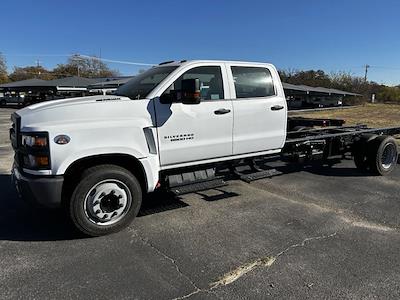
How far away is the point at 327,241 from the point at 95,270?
2.71 meters

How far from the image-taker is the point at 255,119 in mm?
5992

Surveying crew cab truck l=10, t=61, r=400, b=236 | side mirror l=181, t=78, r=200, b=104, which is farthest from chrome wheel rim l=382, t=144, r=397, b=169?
side mirror l=181, t=78, r=200, b=104

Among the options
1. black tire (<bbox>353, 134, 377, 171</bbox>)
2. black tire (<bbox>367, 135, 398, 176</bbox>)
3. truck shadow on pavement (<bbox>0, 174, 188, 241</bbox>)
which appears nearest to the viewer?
truck shadow on pavement (<bbox>0, 174, 188, 241</bbox>)

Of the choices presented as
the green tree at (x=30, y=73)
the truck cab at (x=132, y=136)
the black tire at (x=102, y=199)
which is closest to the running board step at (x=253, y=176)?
the truck cab at (x=132, y=136)

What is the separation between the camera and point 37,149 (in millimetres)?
4242

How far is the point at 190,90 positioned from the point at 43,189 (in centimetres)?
211

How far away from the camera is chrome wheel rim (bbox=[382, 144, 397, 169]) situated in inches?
328

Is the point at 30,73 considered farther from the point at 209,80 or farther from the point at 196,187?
the point at 196,187

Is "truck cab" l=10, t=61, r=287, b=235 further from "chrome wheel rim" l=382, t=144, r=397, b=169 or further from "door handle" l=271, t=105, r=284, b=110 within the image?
"chrome wheel rim" l=382, t=144, r=397, b=169

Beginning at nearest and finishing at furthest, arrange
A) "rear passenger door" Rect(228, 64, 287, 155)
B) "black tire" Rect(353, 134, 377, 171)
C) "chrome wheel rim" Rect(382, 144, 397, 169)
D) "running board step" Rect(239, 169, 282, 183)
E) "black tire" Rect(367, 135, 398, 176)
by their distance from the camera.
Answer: "rear passenger door" Rect(228, 64, 287, 155) → "running board step" Rect(239, 169, 282, 183) → "black tire" Rect(367, 135, 398, 176) → "black tire" Rect(353, 134, 377, 171) → "chrome wheel rim" Rect(382, 144, 397, 169)

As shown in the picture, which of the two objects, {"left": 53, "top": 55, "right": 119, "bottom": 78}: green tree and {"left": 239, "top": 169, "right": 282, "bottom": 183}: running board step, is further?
{"left": 53, "top": 55, "right": 119, "bottom": 78}: green tree

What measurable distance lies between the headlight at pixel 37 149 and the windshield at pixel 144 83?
141 cm

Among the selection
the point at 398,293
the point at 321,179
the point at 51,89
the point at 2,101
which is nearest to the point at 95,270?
the point at 398,293

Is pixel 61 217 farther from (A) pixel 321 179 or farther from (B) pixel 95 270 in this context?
(A) pixel 321 179
